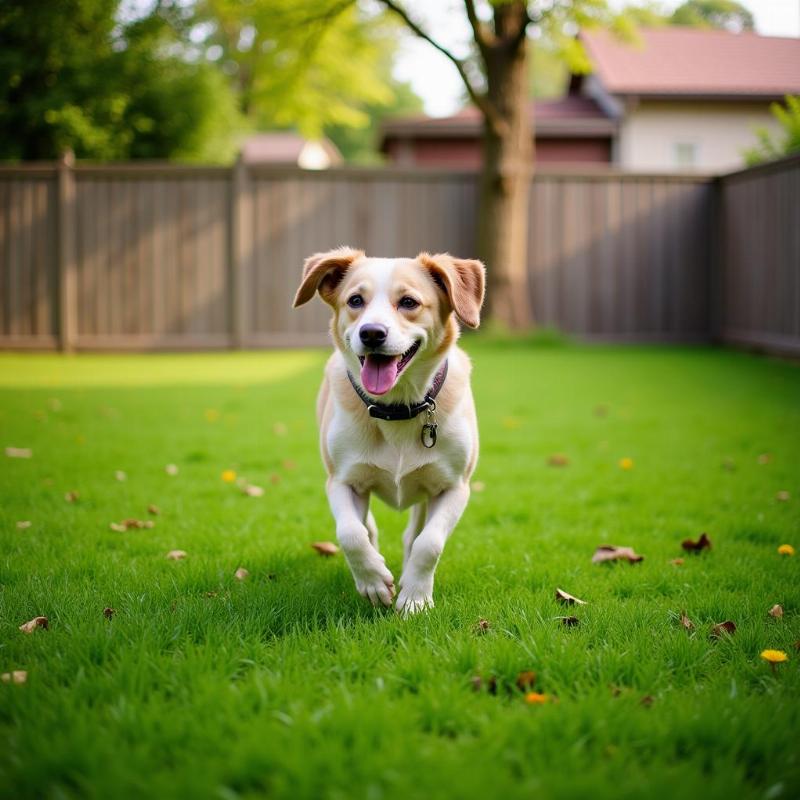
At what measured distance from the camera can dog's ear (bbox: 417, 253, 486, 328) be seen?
3.59 m

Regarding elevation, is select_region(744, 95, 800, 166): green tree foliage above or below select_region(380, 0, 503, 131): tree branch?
below

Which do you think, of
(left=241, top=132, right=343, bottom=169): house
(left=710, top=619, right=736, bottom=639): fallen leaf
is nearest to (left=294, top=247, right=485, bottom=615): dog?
(left=710, top=619, right=736, bottom=639): fallen leaf

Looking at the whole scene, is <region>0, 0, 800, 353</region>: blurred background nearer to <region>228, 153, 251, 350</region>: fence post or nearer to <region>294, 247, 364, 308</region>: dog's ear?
<region>228, 153, 251, 350</region>: fence post

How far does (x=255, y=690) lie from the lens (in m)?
2.35

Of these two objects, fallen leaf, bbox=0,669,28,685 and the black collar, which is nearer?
fallen leaf, bbox=0,669,28,685

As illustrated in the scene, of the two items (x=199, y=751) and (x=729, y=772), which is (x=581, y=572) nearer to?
(x=729, y=772)

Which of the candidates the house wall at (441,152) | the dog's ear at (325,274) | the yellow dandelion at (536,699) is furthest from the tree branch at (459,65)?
the house wall at (441,152)

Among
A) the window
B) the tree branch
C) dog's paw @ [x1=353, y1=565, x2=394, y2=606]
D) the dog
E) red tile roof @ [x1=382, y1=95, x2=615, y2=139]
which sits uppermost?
red tile roof @ [x1=382, y1=95, x2=615, y2=139]

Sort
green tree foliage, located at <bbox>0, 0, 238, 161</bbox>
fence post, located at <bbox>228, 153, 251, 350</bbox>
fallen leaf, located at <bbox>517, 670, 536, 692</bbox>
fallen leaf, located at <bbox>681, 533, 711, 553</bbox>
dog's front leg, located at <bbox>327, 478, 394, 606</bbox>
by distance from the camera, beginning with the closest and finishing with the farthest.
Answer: fallen leaf, located at <bbox>517, 670, 536, 692</bbox> < dog's front leg, located at <bbox>327, 478, 394, 606</bbox> < fallen leaf, located at <bbox>681, 533, 711, 553</bbox> < fence post, located at <bbox>228, 153, 251, 350</bbox> < green tree foliage, located at <bbox>0, 0, 238, 161</bbox>

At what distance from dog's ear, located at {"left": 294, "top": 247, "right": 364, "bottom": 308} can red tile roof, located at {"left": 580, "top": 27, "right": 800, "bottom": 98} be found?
1741 cm

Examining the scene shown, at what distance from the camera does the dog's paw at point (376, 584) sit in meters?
3.16

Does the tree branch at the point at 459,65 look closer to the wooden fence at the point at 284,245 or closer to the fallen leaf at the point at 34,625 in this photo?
the wooden fence at the point at 284,245

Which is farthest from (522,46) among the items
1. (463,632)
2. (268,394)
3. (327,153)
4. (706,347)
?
(327,153)

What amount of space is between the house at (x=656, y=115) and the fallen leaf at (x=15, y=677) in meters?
20.8
